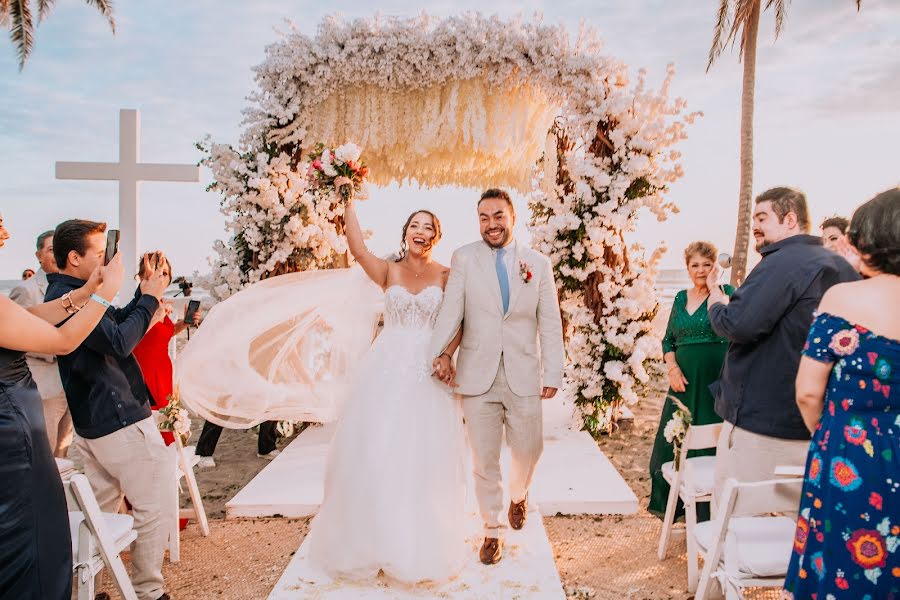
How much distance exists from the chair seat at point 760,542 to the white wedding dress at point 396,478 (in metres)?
1.36

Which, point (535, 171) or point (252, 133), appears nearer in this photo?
point (252, 133)

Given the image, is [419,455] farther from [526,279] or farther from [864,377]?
[864,377]

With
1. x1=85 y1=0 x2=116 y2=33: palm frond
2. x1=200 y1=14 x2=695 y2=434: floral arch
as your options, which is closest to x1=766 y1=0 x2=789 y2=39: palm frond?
x1=200 y1=14 x2=695 y2=434: floral arch

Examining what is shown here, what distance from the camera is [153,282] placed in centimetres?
345

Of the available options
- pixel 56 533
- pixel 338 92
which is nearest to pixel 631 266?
pixel 338 92

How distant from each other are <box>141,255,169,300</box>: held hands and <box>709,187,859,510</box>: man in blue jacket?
2910mm

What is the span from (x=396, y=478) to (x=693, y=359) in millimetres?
2302

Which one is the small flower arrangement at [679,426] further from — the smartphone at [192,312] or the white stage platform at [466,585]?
the smartphone at [192,312]

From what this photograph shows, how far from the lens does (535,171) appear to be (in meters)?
7.54

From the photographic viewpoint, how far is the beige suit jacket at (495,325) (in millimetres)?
3889

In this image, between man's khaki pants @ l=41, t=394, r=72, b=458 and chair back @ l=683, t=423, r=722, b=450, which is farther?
man's khaki pants @ l=41, t=394, r=72, b=458

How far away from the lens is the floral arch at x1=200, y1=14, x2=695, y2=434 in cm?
616

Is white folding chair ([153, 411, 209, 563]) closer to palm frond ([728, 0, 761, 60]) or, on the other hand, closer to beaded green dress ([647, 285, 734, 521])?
beaded green dress ([647, 285, 734, 521])

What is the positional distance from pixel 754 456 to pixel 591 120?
4.01 m
